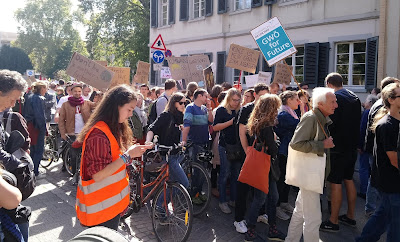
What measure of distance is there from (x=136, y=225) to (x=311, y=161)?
2585mm

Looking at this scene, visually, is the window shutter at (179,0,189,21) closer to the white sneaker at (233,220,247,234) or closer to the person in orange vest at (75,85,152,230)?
the white sneaker at (233,220,247,234)

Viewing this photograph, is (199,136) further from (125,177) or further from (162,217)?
(125,177)

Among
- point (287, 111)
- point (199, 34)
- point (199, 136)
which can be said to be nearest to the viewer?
point (287, 111)

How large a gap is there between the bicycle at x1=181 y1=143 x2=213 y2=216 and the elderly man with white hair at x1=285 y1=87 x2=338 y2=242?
1.58 metres

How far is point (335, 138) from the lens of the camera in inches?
205

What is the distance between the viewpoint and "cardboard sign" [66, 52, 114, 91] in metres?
8.10

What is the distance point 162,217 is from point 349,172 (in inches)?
104

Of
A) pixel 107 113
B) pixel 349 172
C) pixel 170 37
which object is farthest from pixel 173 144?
pixel 170 37

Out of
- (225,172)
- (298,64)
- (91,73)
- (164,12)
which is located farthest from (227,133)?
(164,12)

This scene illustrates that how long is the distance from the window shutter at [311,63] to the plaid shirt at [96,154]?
39.4 ft

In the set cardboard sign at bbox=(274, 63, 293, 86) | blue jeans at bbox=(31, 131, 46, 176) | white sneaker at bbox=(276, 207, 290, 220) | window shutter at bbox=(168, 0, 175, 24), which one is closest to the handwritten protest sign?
cardboard sign at bbox=(274, 63, 293, 86)

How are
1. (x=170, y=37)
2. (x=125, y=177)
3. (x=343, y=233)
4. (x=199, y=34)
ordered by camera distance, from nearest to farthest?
(x=125, y=177), (x=343, y=233), (x=199, y=34), (x=170, y=37)

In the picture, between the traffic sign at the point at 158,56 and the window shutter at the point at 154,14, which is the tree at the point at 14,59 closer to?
the window shutter at the point at 154,14

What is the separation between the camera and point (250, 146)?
4.93 metres
